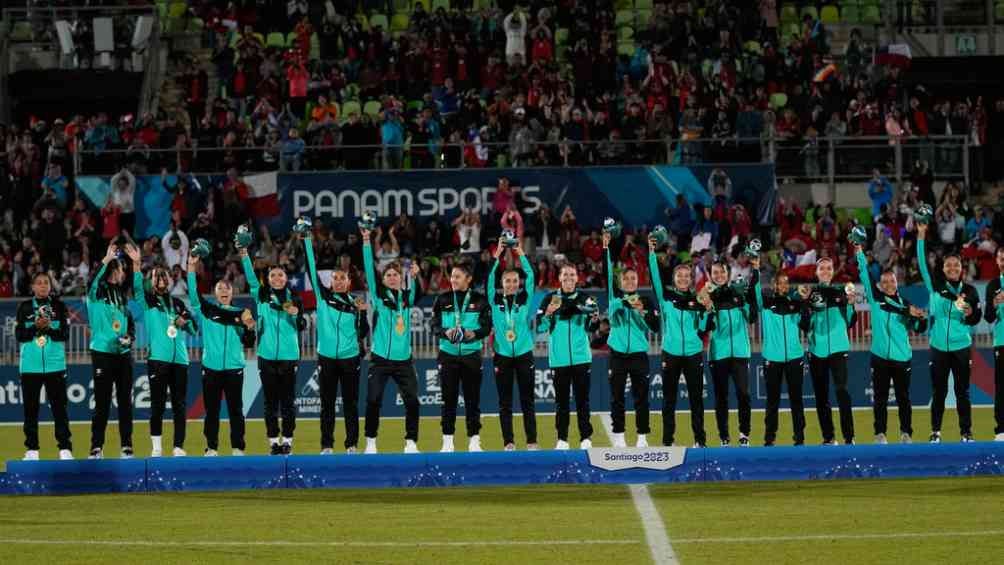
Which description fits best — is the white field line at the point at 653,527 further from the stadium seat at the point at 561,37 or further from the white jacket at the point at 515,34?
the stadium seat at the point at 561,37

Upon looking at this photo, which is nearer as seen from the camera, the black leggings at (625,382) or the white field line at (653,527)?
the white field line at (653,527)

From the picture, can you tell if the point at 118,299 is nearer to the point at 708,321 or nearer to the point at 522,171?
the point at 708,321

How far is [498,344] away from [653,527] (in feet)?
16.4

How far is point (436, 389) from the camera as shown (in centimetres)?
2498

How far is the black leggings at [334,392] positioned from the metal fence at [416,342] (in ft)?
24.6

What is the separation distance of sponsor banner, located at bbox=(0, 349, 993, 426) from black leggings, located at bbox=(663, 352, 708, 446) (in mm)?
7163

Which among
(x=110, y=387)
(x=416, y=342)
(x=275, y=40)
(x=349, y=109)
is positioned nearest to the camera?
(x=110, y=387)

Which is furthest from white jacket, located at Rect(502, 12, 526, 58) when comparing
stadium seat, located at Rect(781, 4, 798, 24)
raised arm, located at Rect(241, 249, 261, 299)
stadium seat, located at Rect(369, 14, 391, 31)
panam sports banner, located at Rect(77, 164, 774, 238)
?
raised arm, located at Rect(241, 249, 261, 299)

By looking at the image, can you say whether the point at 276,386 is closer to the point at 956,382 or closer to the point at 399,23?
the point at 956,382

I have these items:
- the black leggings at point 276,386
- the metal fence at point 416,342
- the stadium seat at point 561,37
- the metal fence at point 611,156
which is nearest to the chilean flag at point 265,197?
the metal fence at point 611,156

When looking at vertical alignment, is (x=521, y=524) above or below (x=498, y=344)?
below

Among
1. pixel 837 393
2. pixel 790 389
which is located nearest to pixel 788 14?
pixel 790 389

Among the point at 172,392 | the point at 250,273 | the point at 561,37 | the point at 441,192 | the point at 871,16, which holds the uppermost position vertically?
the point at 871,16

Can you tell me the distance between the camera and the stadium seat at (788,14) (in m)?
34.6
